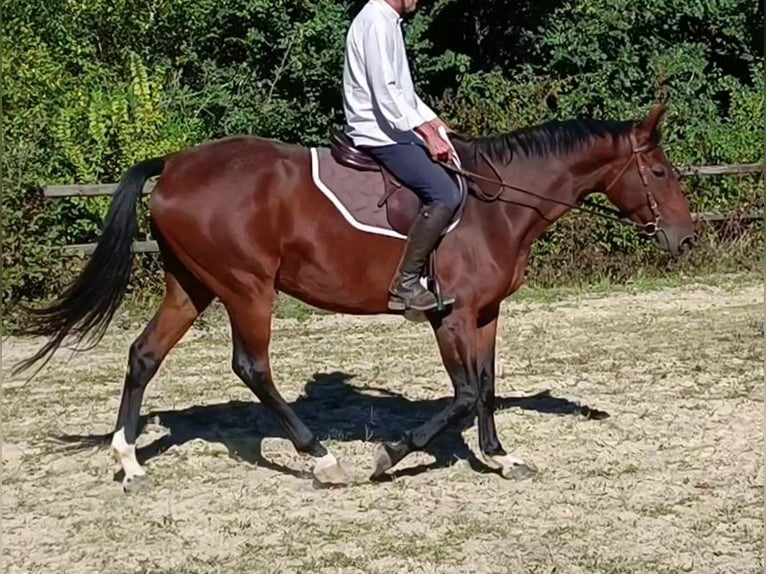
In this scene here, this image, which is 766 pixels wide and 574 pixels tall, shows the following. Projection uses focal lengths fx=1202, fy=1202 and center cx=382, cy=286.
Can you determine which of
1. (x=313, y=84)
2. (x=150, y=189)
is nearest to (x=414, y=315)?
(x=150, y=189)

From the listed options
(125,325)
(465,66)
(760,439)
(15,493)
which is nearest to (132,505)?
(15,493)

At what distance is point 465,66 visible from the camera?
16.4m

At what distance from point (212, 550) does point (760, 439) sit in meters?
3.23

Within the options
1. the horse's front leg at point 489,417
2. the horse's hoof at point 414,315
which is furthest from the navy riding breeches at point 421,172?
the horse's front leg at point 489,417

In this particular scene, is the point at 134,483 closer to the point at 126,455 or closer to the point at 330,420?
the point at 126,455

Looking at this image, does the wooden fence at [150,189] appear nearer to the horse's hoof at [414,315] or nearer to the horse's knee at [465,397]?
the horse's hoof at [414,315]

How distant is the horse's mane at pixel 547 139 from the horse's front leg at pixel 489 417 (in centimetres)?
85

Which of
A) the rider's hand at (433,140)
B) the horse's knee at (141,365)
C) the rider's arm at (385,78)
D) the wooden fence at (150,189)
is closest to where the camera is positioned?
the rider's arm at (385,78)

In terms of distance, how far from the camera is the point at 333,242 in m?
6.12

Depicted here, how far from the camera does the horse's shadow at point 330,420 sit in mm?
6750

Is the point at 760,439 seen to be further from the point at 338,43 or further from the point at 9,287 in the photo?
the point at 338,43

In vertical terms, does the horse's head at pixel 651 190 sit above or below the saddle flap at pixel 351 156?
below

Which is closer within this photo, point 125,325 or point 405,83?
point 405,83

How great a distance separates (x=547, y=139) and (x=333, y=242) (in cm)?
127
